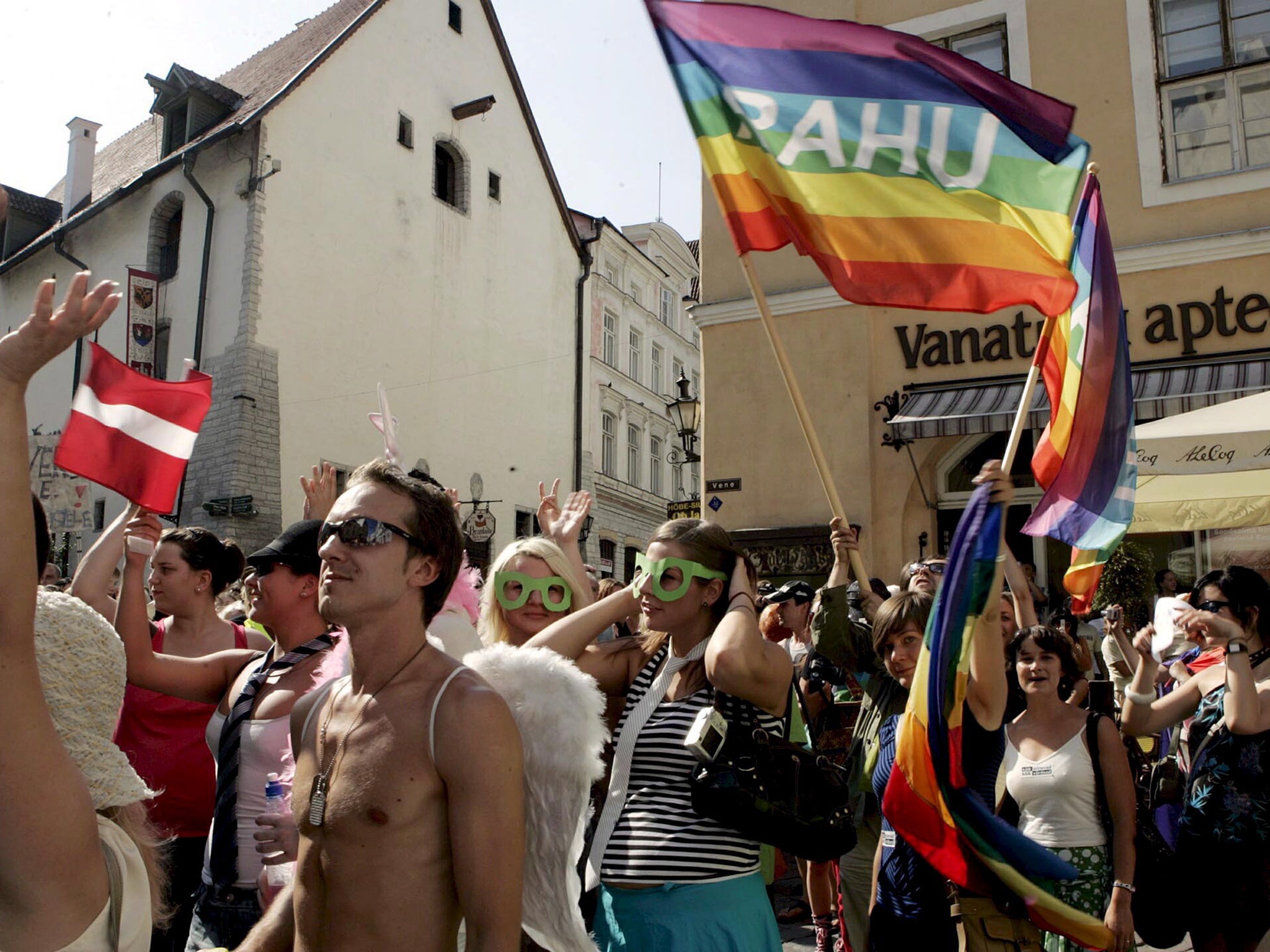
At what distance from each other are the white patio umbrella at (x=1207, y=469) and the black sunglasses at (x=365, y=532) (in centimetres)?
444

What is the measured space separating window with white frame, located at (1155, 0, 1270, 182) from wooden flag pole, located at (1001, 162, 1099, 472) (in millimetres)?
8516

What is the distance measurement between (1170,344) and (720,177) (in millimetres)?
8596

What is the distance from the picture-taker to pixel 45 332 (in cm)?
163

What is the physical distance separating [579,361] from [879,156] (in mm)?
24409

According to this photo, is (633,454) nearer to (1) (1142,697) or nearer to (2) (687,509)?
(2) (687,509)

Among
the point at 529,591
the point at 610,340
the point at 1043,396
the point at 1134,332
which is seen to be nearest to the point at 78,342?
the point at 610,340

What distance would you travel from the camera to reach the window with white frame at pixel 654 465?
3328 centimetres

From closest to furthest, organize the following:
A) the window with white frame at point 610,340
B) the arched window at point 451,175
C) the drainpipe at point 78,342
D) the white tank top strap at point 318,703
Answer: the white tank top strap at point 318,703 → the drainpipe at point 78,342 → the arched window at point 451,175 → the window with white frame at point 610,340

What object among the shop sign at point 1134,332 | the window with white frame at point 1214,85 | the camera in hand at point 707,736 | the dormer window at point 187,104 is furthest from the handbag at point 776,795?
the dormer window at point 187,104

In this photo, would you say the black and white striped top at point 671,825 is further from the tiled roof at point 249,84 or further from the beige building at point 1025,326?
the tiled roof at point 249,84

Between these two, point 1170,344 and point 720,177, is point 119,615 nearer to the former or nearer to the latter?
point 720,177

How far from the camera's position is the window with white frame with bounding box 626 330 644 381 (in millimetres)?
32031

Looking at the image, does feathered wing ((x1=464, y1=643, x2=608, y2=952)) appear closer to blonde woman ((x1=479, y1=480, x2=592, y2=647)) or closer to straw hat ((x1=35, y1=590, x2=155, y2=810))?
straw hat ((x1=35, y1=590, x2=155, y2=810))

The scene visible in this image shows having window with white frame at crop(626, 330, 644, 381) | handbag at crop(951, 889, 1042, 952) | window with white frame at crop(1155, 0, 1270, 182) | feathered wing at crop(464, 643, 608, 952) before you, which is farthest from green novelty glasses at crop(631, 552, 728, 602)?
window with white frame at crop(626, 330, 644, 381)
